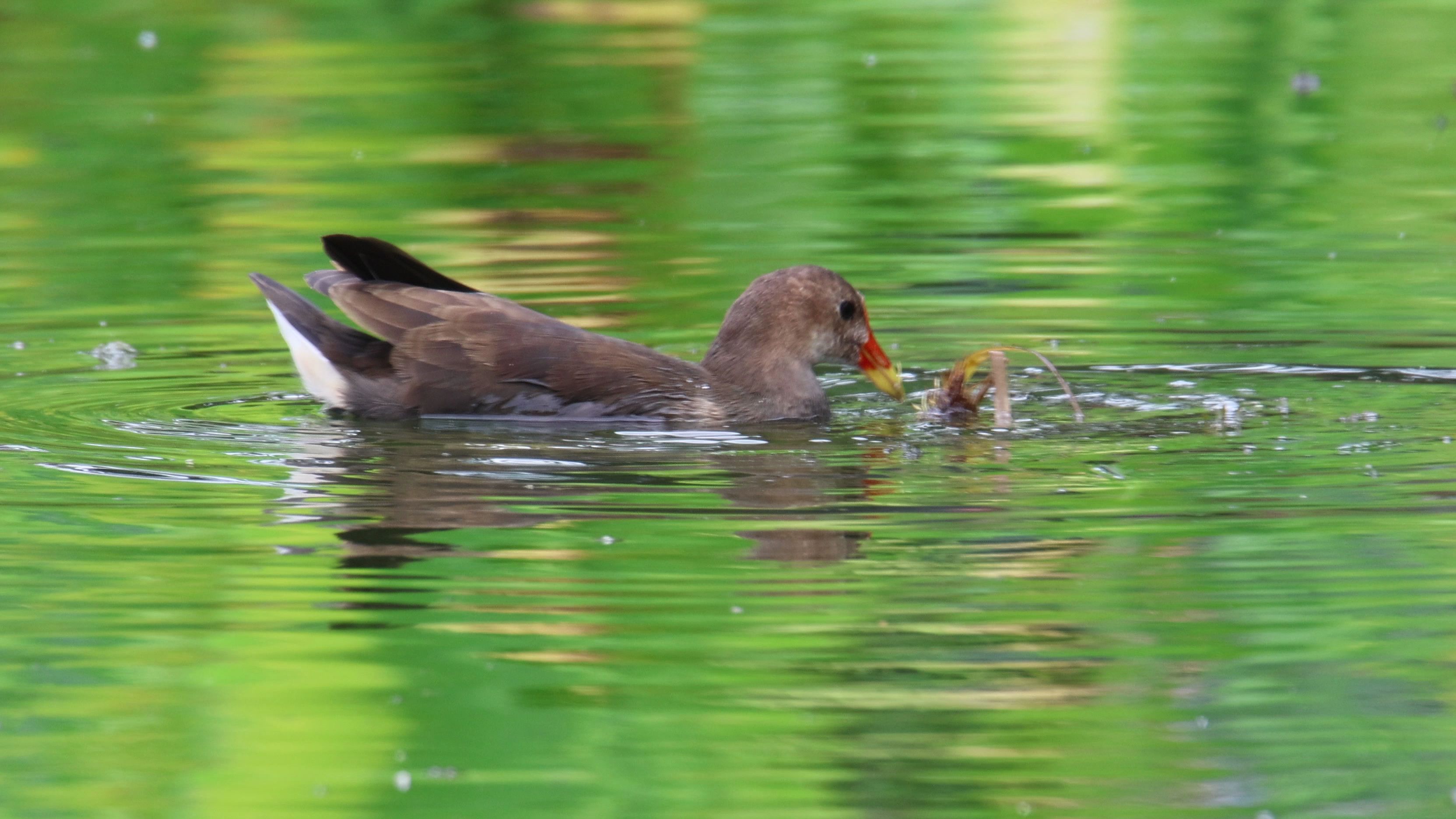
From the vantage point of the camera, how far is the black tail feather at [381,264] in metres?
7.88

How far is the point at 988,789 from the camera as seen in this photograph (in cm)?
429

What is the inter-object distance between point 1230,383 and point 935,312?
1851 millimetres

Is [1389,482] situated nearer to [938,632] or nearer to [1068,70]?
[938,632]

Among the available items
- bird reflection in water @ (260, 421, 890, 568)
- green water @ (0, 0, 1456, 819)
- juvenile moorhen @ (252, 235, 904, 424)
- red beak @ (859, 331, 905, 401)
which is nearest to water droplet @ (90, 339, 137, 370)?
green water @ (0, 0, 1456, 819)

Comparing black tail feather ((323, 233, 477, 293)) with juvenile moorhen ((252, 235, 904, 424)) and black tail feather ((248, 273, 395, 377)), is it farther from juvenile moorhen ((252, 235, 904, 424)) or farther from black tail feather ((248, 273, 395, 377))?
black tail feather ((248, 273, 395, 377))

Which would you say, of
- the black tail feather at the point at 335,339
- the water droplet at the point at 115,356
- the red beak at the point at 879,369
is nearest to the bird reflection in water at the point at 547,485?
the black tail feather at the point at 335,339

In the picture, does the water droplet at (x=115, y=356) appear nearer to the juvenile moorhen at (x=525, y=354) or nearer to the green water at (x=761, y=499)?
the green water at (x=761, y=499)

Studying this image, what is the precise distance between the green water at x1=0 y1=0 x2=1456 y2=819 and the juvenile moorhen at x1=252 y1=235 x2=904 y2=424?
0.18 meters

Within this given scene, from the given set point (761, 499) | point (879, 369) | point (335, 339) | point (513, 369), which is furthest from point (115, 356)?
point (761, 499)

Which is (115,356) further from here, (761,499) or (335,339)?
(761,499)

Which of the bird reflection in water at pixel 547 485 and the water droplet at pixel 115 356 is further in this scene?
the water droplet at pixel 115 356

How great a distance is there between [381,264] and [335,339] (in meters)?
0.32

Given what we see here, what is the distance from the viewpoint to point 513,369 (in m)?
7.67

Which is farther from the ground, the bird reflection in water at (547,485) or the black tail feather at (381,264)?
the black tail feather at (381,264)
